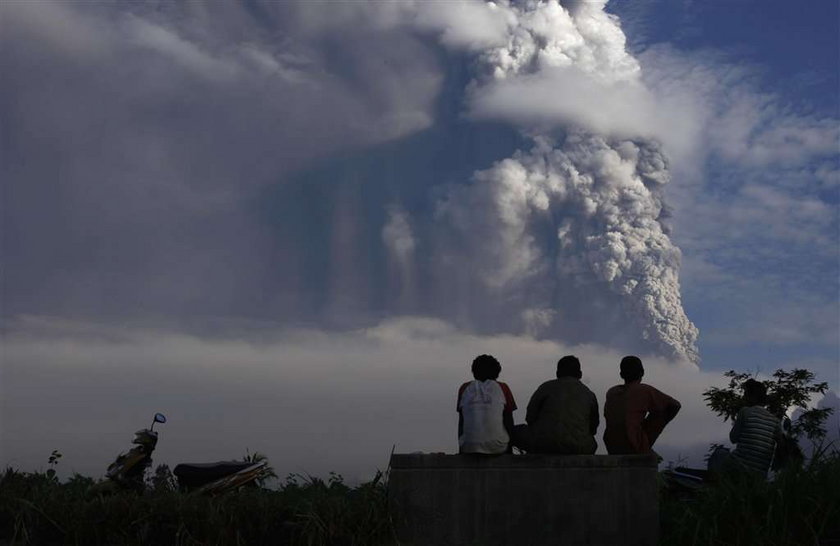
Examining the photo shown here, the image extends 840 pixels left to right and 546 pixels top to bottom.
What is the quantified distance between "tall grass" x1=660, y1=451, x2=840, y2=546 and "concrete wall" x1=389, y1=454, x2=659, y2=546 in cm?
46

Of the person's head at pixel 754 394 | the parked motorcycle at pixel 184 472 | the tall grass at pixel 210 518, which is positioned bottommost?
the tall grass at pixel 210 518

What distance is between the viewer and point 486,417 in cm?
921

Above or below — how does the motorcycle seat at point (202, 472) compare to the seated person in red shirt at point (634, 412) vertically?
below

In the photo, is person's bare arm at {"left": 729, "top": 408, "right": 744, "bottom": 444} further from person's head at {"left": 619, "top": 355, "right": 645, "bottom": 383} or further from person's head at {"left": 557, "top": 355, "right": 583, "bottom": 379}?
person's head at {"left": 557, "top": 355, "right": 583, "bottom": 379}

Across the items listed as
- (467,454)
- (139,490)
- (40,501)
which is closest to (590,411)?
(467,454)

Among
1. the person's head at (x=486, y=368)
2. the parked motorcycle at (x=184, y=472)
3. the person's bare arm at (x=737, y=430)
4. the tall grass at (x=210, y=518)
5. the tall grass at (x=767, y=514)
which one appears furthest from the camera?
the parked motorcycle at (x=184, y=472)

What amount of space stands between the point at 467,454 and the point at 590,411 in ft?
4.38

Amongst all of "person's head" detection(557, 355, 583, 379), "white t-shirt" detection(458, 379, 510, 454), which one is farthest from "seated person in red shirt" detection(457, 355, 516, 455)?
"person's head" detection(557, 355, 583, 379)

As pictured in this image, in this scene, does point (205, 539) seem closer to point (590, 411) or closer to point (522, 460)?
point (522, 460)

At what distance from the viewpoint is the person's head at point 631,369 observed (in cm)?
996

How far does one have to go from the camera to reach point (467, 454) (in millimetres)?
9367

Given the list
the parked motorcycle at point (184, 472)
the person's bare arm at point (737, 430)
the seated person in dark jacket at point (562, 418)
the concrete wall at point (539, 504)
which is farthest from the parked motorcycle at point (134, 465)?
the person's bare arm at point (737, 430)

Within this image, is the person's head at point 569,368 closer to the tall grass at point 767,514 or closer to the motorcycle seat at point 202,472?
the tall grass at point 767,514

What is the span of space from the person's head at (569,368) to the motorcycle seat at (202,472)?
387 centimetres
